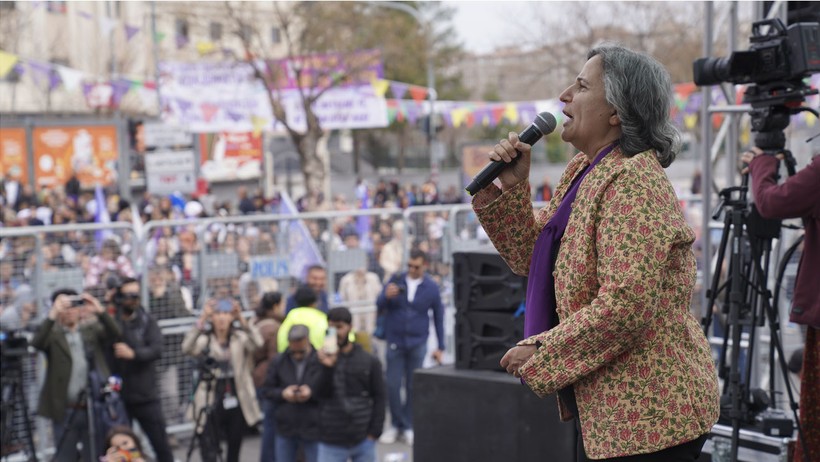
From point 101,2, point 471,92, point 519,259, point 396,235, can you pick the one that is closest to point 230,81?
point 101,2

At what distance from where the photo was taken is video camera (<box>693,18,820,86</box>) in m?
4.56

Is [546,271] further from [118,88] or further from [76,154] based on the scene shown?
[76,154]

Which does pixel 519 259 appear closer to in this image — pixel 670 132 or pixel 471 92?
pixel 670 132

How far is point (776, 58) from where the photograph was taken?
182 inches

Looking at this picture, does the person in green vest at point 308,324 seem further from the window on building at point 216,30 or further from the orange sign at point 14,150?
the orange sign at point 14,150

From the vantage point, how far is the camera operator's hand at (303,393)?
22.9 feet

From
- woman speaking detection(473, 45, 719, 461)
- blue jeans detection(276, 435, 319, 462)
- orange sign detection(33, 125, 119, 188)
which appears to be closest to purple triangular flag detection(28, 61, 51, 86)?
orange sign detection(33, 125, 119, 188)

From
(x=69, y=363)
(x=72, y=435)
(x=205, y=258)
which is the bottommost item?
(x=72, y=435)

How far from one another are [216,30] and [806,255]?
26400 mm

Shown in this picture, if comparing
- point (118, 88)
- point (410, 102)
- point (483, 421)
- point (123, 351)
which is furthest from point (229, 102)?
point (483, 421)

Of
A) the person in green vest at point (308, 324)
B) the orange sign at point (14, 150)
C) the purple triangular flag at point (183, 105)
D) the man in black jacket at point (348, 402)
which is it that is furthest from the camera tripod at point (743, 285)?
the orange sign at point (14, 150)

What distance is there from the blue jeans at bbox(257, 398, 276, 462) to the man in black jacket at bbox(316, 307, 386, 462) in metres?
0.91

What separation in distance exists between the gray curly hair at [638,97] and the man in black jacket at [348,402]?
4.48 m

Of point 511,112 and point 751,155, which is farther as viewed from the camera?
point 511,112
